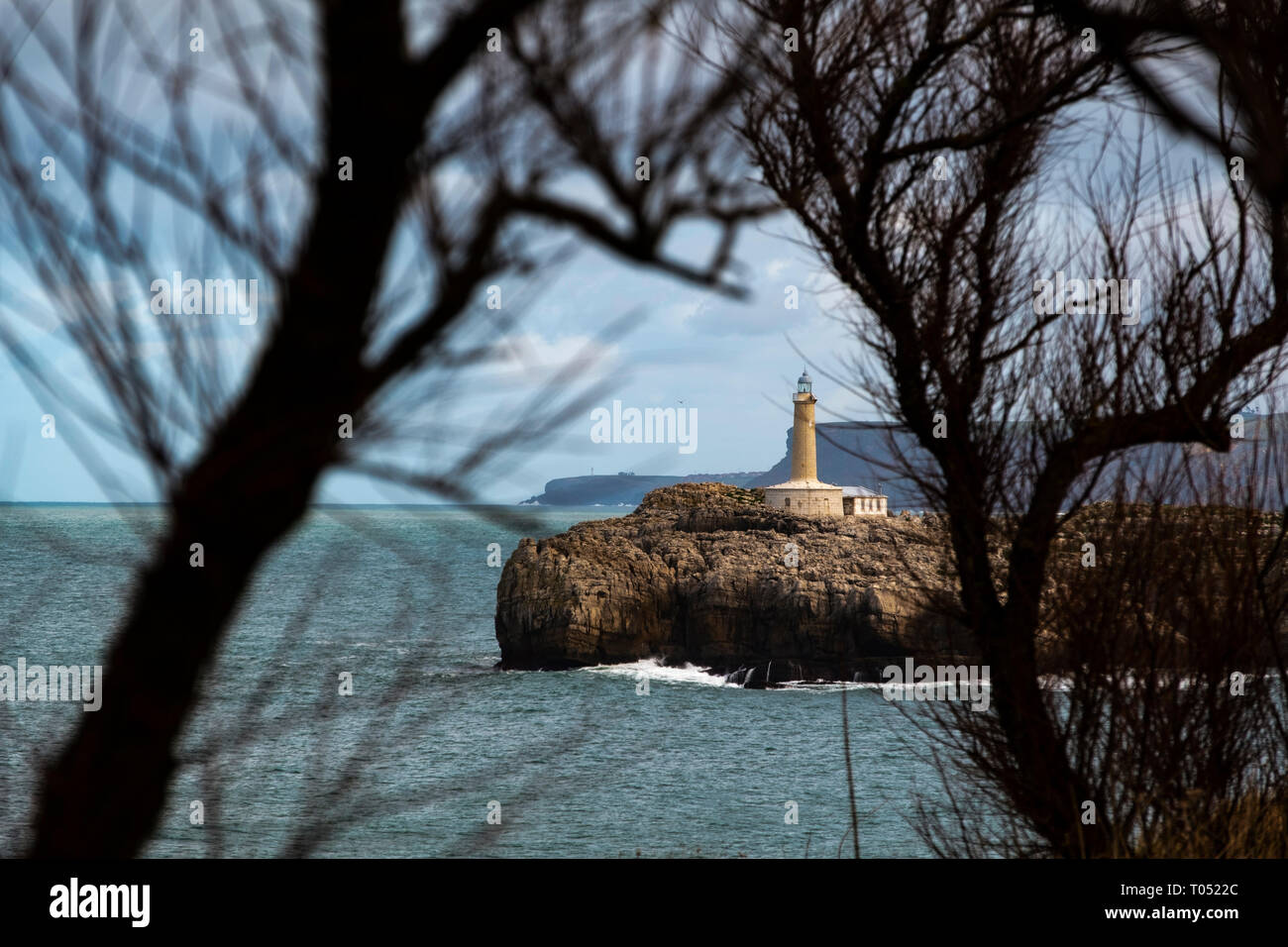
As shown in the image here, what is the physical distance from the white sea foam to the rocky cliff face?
358 mm

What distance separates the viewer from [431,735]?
43750 mm

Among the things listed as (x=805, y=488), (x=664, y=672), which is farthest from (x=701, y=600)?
(x=805, y=488)

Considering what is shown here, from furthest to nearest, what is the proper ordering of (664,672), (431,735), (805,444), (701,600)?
1. (805,444)
2. (664,672)
3. (701,600)
4. (431,735)

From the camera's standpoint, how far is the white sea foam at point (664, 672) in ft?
163

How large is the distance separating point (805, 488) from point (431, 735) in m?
24.9

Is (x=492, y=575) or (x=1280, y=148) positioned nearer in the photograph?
(x=1280, y=148)

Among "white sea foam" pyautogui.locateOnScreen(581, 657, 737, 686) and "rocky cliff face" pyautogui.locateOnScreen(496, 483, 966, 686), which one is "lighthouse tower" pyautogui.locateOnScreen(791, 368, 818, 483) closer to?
"rocky cliff face" pyautogui.locateOnScreen(496, 483, 966, 686)

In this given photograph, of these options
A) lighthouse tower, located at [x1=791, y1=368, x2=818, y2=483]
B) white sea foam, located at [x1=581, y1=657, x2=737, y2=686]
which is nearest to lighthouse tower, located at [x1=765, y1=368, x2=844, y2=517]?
lighthouse tower, located at [x1=791, y1=368, x2=818, y2=483]

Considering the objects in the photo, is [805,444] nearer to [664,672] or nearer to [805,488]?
[805,488]

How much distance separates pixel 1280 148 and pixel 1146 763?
3701mm

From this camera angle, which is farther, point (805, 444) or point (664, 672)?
point (805, 444)

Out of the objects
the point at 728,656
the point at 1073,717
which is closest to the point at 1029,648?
the point at 1073,717

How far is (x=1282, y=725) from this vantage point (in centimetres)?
667
